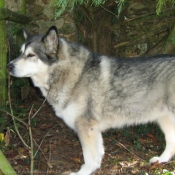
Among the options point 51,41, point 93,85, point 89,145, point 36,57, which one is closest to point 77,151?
point 89,145

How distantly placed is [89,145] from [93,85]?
28.4 inches

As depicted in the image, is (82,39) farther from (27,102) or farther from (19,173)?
(19,173)

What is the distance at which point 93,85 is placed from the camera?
12.2 feet

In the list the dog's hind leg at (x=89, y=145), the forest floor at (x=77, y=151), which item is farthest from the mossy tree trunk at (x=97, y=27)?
the dog's hind leg at (x=89, y=145)

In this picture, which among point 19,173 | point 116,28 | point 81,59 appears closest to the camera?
point 19,173

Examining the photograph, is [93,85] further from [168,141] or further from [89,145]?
[168,141]

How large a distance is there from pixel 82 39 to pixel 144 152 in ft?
8.93

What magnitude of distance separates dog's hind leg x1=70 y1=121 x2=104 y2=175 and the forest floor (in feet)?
0.57

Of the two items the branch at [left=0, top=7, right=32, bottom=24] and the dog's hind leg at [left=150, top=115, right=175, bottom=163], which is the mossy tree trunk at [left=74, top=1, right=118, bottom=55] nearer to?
the branch at [left=0, top=7, right=32, bottom=24]

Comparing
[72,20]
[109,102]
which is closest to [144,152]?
[109,102]

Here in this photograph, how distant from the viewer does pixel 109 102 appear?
373 centimetres

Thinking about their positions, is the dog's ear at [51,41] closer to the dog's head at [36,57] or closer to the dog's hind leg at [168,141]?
the dog's head at [36,57]

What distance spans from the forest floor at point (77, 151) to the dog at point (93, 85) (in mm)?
349

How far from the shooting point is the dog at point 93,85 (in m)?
3.65
